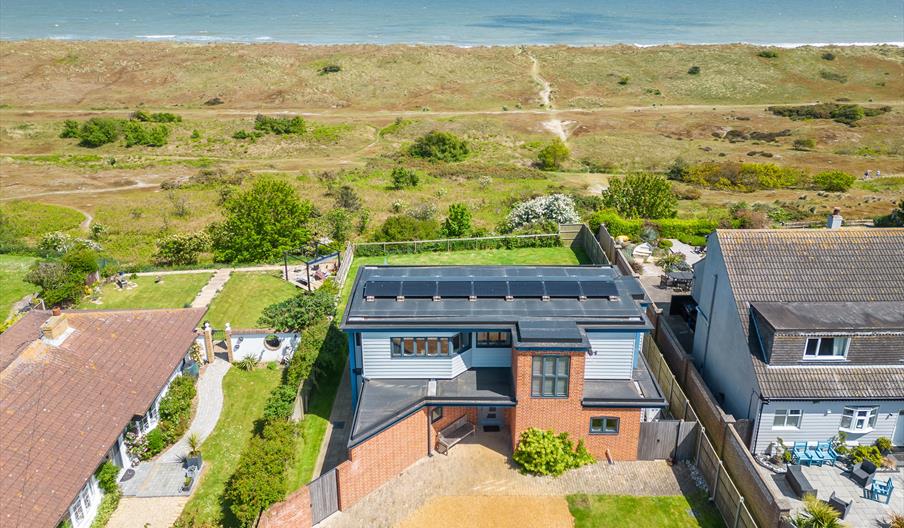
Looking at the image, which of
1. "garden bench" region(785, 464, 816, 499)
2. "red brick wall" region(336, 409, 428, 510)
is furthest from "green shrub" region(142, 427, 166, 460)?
"garden bench" region(785, 464, 816, 499)

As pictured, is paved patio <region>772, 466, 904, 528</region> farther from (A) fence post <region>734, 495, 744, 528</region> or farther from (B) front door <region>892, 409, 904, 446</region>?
(A) fence post <region>734, 495, 744, 528</region>

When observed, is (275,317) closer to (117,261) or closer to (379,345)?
(379,345)

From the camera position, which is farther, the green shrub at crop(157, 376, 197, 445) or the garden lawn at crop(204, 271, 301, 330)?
the garden lawn at crop(204, 271, 301, 330)

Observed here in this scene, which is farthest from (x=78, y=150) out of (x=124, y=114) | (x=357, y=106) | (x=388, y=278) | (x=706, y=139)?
(x=706, y=139)

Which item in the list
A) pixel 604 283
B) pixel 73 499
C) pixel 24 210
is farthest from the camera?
pixel 24 210

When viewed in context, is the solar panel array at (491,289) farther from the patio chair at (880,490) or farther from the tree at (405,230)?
the tree at (405,230)

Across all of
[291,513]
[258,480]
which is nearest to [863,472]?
[291,513]
